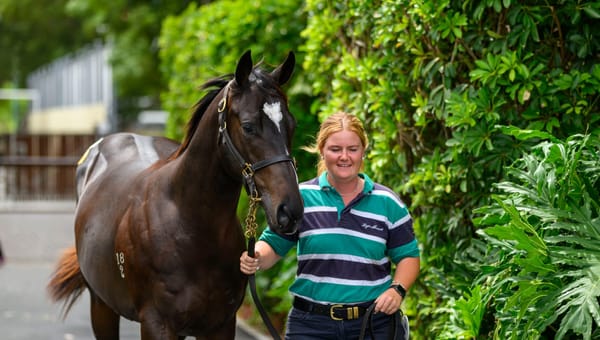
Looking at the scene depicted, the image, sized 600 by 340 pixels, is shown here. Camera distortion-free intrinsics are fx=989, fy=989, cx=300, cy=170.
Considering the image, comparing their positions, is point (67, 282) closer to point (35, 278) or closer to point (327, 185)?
point (327, 185)

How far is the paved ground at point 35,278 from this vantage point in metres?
9.60

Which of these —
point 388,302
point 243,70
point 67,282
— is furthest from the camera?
point 67,282

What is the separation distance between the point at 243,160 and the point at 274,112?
0.25 meters

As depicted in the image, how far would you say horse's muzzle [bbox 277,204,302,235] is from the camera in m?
4.04

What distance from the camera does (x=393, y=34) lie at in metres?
5.81

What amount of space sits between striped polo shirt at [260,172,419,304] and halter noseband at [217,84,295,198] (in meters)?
0.32

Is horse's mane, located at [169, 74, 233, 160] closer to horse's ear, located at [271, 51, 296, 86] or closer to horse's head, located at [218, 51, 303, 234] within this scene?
horse's head, located at [218, 51, 303, 234]

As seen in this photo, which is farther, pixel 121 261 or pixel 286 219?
pixel 121 261

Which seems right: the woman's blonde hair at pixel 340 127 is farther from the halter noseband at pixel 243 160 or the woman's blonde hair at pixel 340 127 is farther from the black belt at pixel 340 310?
the black belt at pixel 340 310

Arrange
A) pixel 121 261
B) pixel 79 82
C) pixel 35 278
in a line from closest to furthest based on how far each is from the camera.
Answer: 1. pixel 121 261
2. pixel 35 278
3. pixel 79 82

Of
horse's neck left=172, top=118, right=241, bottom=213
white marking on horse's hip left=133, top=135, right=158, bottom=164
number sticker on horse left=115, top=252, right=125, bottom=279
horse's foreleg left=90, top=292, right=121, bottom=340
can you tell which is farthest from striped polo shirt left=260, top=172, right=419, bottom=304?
horse's foreleg left=90, top=292, right=121, bottom=340

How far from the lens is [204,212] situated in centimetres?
485

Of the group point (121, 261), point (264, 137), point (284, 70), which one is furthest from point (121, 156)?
point (264, 137)

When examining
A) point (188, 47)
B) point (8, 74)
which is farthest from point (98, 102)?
point (188, 47)
